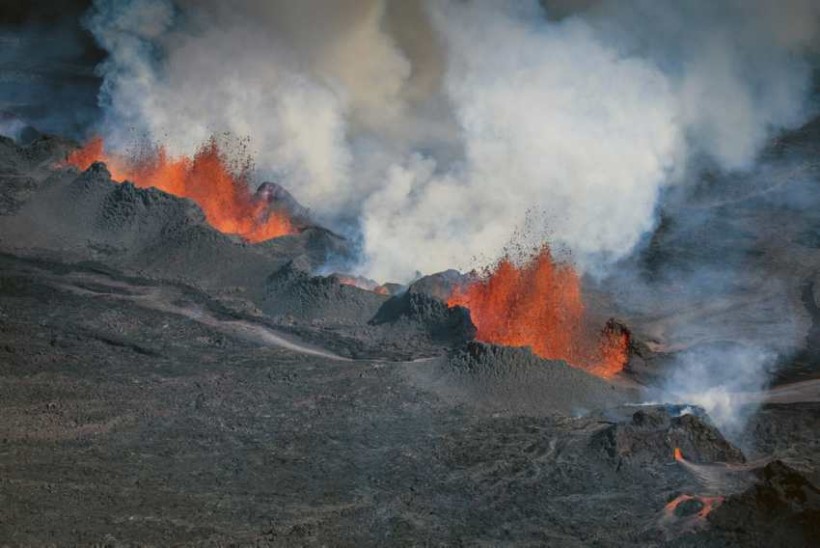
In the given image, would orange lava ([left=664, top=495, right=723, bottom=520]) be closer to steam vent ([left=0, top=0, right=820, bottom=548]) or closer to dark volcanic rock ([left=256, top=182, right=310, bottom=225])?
steam vent ([left=0, top=0, right=820, bottom=548])

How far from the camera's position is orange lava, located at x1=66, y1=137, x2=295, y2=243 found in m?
37.7

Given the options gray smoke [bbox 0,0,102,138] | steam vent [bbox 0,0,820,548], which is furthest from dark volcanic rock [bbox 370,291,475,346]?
gray smoke [bbox 0,0,102,138]

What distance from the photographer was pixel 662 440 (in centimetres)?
1802

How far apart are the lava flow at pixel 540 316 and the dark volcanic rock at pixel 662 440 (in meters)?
Answer: 6.24

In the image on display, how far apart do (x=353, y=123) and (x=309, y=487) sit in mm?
34827

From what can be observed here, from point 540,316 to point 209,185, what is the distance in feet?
60.8

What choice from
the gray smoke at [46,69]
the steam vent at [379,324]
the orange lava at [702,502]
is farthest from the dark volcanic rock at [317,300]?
the gray smoke at [46,69]

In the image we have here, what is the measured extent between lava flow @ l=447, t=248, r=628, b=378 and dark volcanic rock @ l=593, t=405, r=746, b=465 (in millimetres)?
6243

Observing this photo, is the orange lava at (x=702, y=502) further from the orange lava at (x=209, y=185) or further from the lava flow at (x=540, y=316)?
the orange lava at (x=209, y=185)

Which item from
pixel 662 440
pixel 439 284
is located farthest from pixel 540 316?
pixel 662 440

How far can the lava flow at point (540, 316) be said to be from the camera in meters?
26.2

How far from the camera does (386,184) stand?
4003 centimetres

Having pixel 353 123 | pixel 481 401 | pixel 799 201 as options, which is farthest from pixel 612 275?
pixel 353 123

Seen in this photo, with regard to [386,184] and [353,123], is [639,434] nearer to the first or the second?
[386,184]
